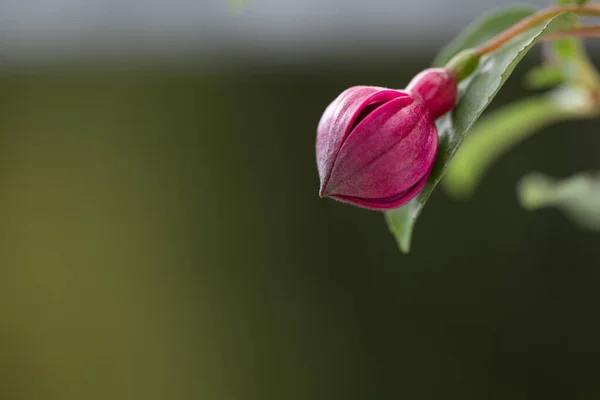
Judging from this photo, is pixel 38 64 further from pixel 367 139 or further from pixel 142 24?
pixel 367 139

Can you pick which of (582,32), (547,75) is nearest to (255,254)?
(547,75)

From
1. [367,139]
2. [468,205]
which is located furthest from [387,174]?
[468,205]

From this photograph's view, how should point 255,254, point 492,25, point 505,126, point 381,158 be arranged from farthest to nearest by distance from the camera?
point 255,254
point 505,126
point 492,25
point 381,158

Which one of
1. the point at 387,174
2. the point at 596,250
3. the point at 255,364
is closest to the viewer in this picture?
the point at 387,174

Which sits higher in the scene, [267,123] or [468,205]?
[267,123]

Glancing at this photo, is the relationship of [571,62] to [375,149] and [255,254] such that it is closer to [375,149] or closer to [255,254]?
[375,149]

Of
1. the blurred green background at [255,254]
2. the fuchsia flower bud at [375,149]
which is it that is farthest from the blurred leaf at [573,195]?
the blurred green background at [255,254]

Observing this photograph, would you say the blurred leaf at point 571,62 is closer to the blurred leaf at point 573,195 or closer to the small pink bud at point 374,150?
the blurred leaf at point 573,195
